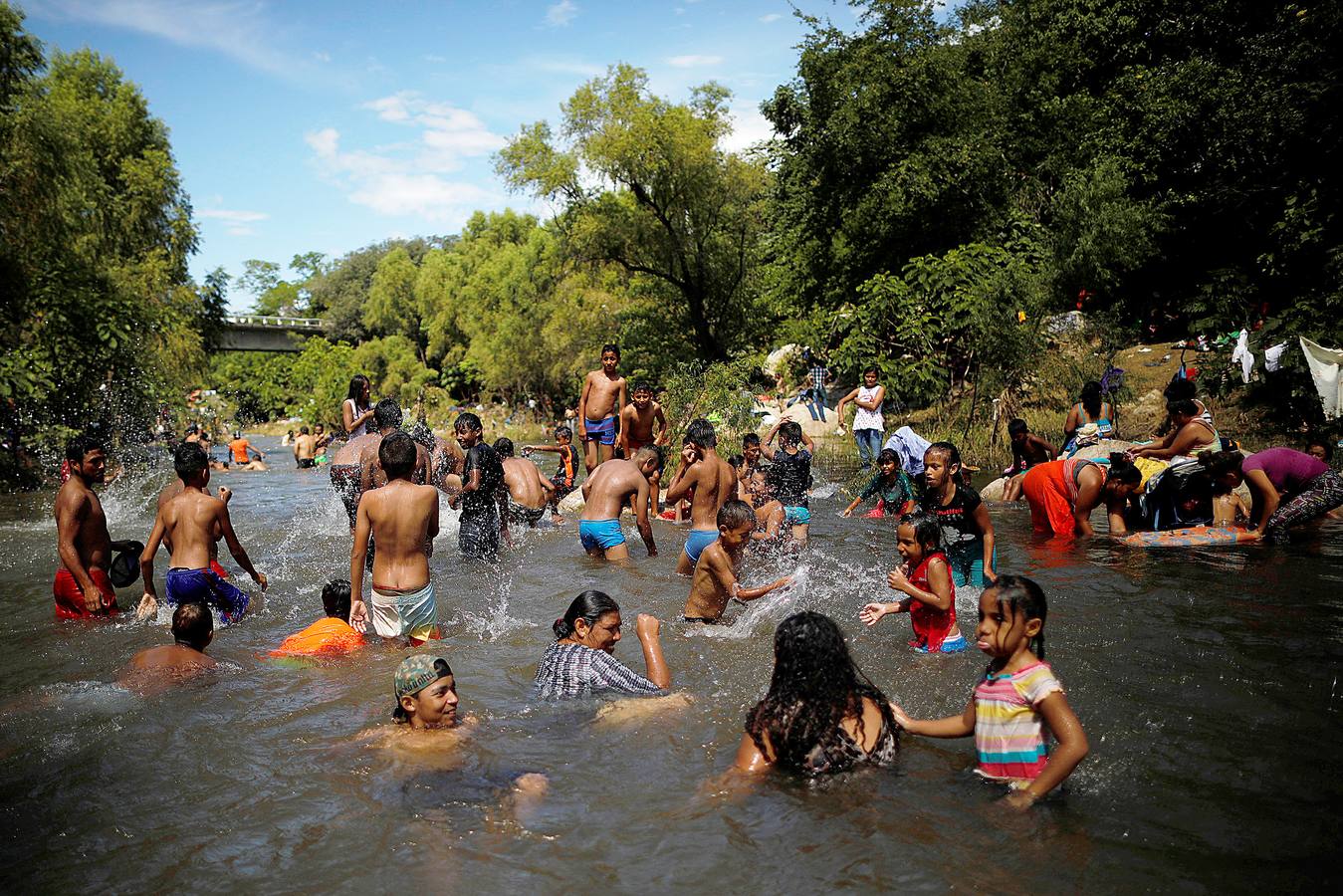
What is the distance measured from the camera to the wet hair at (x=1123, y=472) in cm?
973

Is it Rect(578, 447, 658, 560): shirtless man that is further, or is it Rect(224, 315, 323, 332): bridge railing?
Rect(224, 315, 323, 332): bridge railing

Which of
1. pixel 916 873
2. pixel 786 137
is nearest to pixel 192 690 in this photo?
pixel 916 873

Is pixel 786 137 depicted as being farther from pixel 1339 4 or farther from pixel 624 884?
pixel 624 884

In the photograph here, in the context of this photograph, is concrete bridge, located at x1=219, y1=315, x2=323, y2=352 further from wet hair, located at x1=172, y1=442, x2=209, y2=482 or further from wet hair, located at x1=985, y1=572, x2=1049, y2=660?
wet hair, located at x1=985, y1=572, x2=1049, y2=660

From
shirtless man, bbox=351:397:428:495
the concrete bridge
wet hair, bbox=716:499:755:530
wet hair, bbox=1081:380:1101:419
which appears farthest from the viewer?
the concrete bridge

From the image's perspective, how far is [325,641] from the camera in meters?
6.37

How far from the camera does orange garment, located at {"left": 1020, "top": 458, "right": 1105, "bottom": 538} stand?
32.7 ft

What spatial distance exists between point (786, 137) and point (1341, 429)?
19285 millimetres

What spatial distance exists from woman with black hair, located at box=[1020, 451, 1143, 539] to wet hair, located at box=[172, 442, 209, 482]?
25.6 feet

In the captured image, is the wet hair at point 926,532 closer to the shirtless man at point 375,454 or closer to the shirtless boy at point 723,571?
the shirtless boy at point 723,571

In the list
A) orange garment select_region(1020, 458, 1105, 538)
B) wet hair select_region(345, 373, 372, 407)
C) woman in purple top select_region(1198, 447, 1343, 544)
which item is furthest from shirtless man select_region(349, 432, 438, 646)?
woman in purple top select_region(1198, 447, 1343, 544)

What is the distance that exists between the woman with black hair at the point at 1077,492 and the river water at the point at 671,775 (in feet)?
7.34

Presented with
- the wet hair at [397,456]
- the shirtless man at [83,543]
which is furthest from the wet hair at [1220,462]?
the shirtless man at [83,543]

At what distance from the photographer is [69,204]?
19719mm
